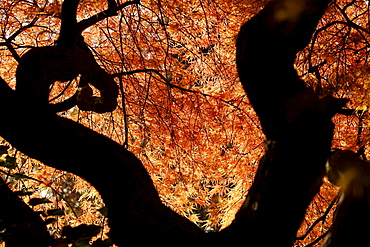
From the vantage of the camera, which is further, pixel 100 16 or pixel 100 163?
pixel 100 16

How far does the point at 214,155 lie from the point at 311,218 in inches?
57.9

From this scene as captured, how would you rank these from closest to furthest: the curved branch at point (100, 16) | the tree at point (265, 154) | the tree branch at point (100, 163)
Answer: the tree at point (265, 154)
the tree branch at point (100, 163)
the curved branch at point (100, 16)

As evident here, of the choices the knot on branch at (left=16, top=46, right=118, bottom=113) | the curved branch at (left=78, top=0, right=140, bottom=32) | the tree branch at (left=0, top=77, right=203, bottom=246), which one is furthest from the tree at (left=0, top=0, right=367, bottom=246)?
the curved branch at (left=78, top=0, right=140, bottom=32)

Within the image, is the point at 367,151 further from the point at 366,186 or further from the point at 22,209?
the point at 22,209

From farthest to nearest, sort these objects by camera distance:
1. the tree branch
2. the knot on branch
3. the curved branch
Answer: the curved branch
the knot on branch
the tree branch

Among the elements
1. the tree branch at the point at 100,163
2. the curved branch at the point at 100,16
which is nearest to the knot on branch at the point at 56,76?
the tree branch at the point at 100,163

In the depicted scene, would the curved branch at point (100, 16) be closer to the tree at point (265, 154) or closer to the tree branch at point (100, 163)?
the tree branch at point (100, 163)

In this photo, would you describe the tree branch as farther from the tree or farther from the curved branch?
the curved branch

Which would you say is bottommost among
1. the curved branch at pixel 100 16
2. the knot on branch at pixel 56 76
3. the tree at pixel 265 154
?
the tree at pixel 265 154

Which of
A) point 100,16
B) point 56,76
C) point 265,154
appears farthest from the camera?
point 100,16

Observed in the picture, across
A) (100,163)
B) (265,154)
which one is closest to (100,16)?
(100,163)

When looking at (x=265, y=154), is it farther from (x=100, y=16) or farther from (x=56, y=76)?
(x=100, y=16)

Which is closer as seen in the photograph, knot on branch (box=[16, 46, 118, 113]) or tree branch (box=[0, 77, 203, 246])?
tree branch (box=[0, 77, 203, 246])

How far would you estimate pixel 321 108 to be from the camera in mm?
1513
